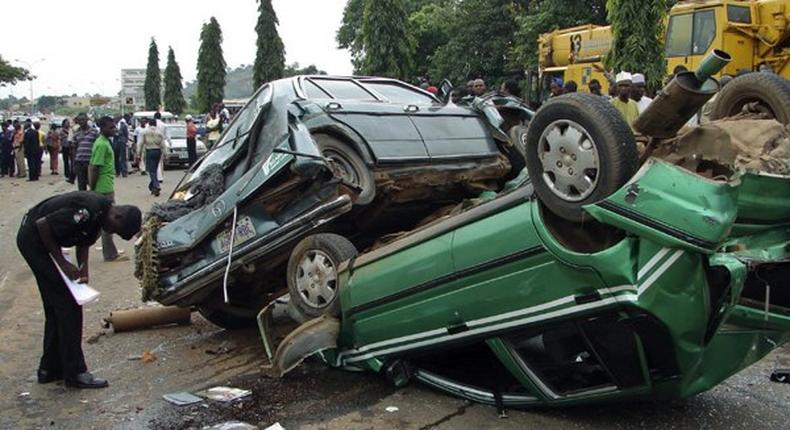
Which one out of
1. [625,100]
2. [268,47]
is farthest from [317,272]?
[268,47]

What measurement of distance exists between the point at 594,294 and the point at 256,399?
2.26 m

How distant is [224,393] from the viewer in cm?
473

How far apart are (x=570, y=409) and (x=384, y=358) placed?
108 cm

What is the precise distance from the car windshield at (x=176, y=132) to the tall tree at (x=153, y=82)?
124ft

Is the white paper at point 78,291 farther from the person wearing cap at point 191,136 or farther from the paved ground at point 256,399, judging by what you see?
the person wearing cap at point 191,136

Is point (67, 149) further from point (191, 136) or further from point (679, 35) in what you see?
point (679, 35)

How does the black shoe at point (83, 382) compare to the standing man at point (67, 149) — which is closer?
the black shoe at point (83, 382)

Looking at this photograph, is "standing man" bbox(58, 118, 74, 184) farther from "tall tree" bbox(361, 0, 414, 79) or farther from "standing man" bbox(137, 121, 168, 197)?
"tall tree" bbox(361, 0, 414, 79)

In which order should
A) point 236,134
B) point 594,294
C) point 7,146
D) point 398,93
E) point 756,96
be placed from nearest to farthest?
point 594,294 < point 756,96 < point 236,134 < point 398,93 < point 7,146

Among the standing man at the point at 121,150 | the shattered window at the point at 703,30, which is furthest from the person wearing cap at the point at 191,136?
the shattered window at the point at 703,30

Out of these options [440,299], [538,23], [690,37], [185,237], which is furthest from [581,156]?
[538,23]

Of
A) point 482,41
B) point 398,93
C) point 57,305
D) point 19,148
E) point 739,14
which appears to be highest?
point 482,41

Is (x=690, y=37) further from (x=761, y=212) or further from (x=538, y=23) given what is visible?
(x=538, y=23)

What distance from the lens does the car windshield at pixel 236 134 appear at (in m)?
5.87
